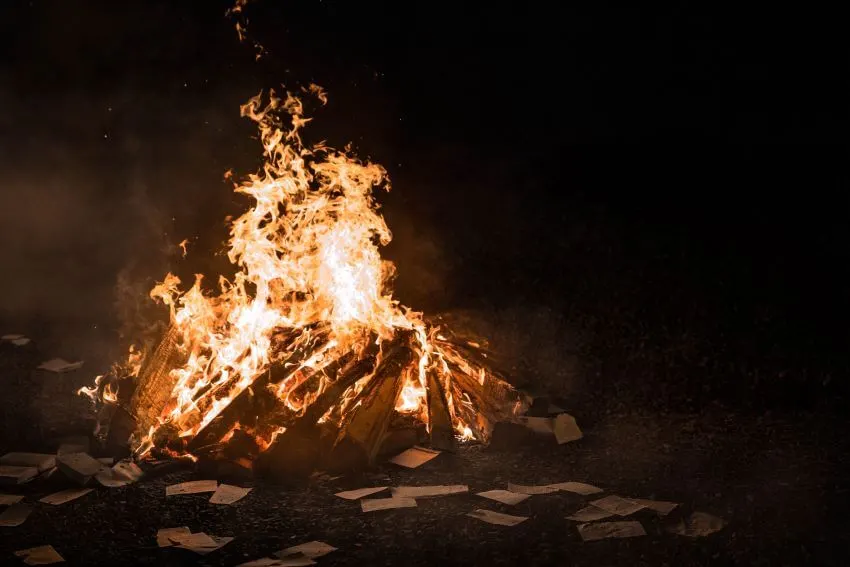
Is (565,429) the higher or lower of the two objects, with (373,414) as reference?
lower

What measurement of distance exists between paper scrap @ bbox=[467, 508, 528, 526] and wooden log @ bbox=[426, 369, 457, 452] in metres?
1.38

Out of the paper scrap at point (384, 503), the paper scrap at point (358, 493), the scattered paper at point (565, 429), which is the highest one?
the scattered paper at point (565, 429)

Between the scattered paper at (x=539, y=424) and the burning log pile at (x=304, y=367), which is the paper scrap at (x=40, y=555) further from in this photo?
the scattered paper at (x=539, y=424)

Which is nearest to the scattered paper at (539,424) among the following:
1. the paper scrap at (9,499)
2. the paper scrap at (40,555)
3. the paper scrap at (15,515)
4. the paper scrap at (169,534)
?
the paper scrap at (169,534)

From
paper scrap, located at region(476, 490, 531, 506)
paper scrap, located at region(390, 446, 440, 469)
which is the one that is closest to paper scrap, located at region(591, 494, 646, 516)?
paper scrap, located at region(476, 490, 531, 506)

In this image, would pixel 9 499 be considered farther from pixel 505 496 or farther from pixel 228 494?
pixel 505 496

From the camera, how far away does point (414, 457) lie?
6.20 m

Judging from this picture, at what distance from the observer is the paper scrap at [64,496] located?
5.38 metres

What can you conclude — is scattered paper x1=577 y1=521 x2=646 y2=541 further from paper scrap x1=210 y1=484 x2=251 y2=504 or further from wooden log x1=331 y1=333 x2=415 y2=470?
paper scrap x1=210 y1=484 x2=251 y2=504

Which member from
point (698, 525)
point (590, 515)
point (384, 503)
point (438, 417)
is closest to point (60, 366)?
point (438, 417)

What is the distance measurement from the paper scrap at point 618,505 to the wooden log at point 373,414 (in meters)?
1.92

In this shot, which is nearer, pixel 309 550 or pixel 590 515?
pixel 309 550

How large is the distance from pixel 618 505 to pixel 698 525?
1.80 feet

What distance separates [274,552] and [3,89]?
352 inches
